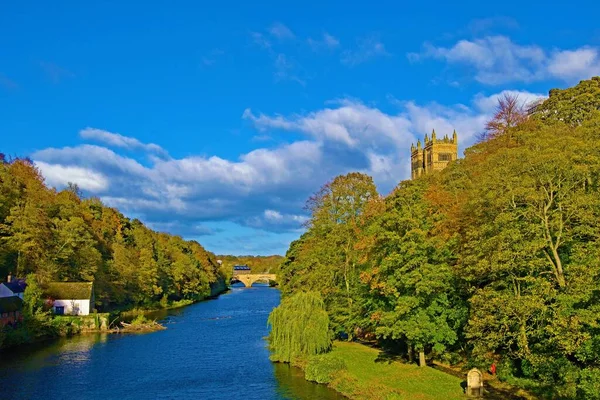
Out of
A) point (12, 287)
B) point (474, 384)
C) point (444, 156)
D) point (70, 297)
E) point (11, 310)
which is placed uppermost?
point (444, 156)

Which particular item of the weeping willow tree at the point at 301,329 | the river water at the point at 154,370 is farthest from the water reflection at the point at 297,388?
the weeping willow tree at the point at 301,329

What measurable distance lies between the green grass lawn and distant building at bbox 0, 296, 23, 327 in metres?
36.2

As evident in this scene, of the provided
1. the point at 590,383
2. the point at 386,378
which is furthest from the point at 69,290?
the point at 590,383

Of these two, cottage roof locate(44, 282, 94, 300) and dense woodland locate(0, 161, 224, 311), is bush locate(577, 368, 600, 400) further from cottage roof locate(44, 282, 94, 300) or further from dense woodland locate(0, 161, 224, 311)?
cottage roof locate(44, 282, 94, 300)

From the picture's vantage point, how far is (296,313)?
147ft

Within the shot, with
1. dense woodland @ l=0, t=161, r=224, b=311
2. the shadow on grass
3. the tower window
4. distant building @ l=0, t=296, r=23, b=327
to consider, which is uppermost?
the tower window

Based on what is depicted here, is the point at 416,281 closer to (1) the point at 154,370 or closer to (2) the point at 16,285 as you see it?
(1) the point at 154,370

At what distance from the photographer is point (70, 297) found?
71.6 m

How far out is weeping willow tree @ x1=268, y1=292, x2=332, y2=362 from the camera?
44.0 m

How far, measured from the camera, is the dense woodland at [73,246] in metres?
70.5

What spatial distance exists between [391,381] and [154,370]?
826 inches

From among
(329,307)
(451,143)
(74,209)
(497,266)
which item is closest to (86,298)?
(74,209)

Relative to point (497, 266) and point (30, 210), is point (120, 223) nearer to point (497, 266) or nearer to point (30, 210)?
point (30, 210)

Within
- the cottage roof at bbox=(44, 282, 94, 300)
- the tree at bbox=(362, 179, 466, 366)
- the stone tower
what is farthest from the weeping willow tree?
the stone tower
